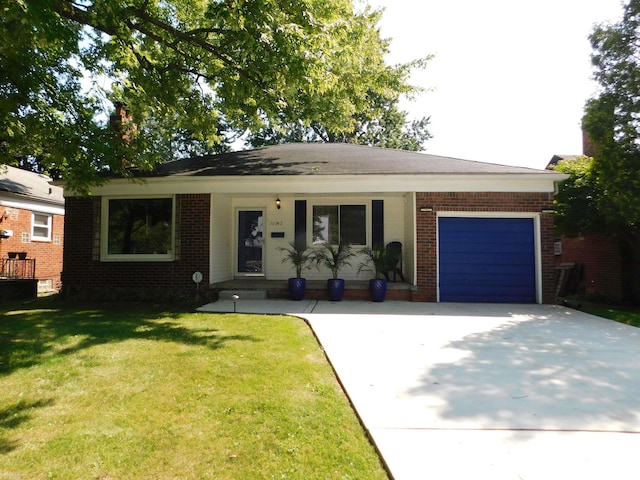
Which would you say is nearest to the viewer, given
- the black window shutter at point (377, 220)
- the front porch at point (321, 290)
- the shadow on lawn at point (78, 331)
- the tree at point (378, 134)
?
the shadow on lawn at point (78, 331)

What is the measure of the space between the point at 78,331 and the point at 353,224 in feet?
24.9

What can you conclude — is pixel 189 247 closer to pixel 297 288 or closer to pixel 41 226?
pixel 297 288

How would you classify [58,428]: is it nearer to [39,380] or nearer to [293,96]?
[39,380]

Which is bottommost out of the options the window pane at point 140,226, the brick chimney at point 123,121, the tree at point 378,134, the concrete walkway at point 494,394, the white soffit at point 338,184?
the concrete walkway at point 494,394

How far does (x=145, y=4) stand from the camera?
273 inches

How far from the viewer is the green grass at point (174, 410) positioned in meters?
2.27

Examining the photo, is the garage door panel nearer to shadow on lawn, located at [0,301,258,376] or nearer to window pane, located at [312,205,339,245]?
window pane, located at [312,205,339,245]

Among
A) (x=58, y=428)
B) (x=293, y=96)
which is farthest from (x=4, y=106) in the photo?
(x=58, y=428)

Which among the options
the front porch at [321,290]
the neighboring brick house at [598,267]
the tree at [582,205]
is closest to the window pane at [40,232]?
the front porch at [321,290]

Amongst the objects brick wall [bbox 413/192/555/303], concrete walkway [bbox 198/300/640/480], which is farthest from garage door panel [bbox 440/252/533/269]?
concrete walkway [bbox 198/300/640/480]

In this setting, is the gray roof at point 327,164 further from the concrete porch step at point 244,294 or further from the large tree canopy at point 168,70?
the concrete porch step at point 244,294

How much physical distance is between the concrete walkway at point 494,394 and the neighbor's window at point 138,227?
216 inches

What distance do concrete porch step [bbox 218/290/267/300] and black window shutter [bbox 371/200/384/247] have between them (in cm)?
383

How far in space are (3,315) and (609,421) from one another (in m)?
9.86
